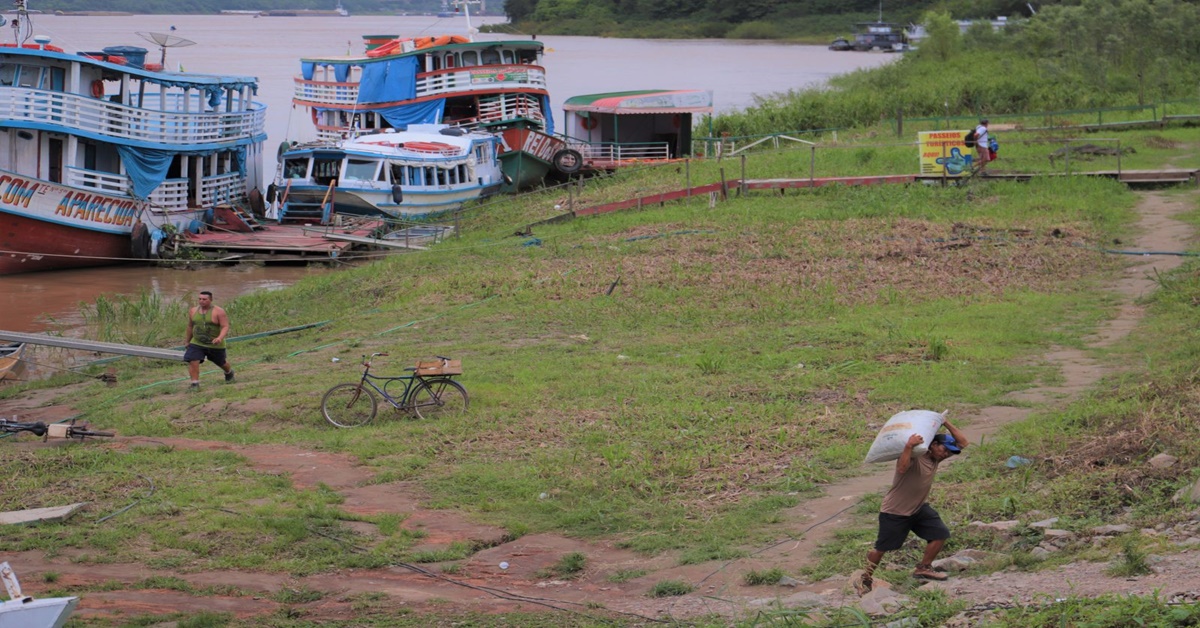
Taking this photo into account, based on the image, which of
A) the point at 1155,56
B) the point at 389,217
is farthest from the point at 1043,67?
the point at 389,217

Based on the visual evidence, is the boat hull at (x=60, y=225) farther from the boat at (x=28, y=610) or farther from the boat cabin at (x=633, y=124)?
the boat at (x=28, y=610)

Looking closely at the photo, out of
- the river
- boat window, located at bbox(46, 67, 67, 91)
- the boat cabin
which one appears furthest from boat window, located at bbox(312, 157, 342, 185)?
the boat cabin

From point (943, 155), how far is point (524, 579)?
21.1 m

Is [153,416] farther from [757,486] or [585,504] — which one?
[757,486]

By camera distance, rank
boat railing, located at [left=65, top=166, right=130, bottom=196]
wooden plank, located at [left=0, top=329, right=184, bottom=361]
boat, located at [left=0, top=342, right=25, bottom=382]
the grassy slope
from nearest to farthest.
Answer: the grassy slope < wooden plank, located at [left=0, top=329, right=184, bottom=361] < boat, located at [left=0, top=342, right=25, bottom=382] < boat railing, located at [left=65, top=166, right=130, bottom=196]

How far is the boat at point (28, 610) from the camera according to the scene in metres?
7.04

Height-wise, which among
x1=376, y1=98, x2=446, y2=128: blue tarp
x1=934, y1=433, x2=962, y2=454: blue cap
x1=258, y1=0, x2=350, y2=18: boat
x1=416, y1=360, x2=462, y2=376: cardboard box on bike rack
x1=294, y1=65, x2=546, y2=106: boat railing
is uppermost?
x1=258, y1=0, x2=350, y2=18: boat

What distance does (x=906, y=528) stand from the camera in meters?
8.66

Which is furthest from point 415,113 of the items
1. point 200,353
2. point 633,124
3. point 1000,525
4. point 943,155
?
point 1000,525

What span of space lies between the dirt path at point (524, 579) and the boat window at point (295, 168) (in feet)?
71.0

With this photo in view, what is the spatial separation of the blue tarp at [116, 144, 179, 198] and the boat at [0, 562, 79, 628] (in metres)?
24.2

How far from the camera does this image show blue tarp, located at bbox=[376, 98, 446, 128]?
3978 centimetres

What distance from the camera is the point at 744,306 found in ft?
63.2

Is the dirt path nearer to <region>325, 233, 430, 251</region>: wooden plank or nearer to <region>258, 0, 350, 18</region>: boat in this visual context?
<region>325, 233, 430, 251</region>: wooden plank
